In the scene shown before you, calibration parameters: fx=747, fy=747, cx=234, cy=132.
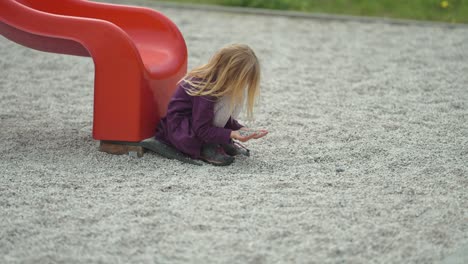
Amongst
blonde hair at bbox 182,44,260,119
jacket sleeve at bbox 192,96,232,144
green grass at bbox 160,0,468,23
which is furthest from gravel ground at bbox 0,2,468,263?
green grass at bbox 160,0,468,23

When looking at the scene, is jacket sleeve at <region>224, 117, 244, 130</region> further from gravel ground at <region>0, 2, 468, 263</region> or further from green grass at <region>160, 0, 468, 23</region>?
green grass at <region>160, 0, 468, 23</region>

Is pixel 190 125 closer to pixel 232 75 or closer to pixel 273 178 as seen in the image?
pixel 232 75

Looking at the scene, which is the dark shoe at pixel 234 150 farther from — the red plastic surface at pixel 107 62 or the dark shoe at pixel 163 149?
the red plastic surface at pixel 107 62

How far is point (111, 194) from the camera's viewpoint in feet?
10.9

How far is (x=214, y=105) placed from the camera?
3723 millimetres

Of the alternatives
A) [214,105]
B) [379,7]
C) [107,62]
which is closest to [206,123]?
[214,105]

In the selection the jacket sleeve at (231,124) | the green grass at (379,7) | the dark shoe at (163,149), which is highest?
the green grass at (379,7)

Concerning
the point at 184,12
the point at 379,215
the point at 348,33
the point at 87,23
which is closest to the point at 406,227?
the point at 379,215

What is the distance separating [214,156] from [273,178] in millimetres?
374

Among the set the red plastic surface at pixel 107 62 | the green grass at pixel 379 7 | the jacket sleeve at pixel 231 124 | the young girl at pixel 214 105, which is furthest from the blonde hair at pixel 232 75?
the green grass at pixel 379 7

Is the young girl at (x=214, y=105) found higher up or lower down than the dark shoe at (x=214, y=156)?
higher up

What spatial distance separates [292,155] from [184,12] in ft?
13.1

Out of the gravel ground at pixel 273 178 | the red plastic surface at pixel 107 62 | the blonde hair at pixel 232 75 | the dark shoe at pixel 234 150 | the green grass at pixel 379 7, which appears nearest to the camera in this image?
the gravel ground at pixel 273 178

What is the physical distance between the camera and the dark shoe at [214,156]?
3.77 meters
